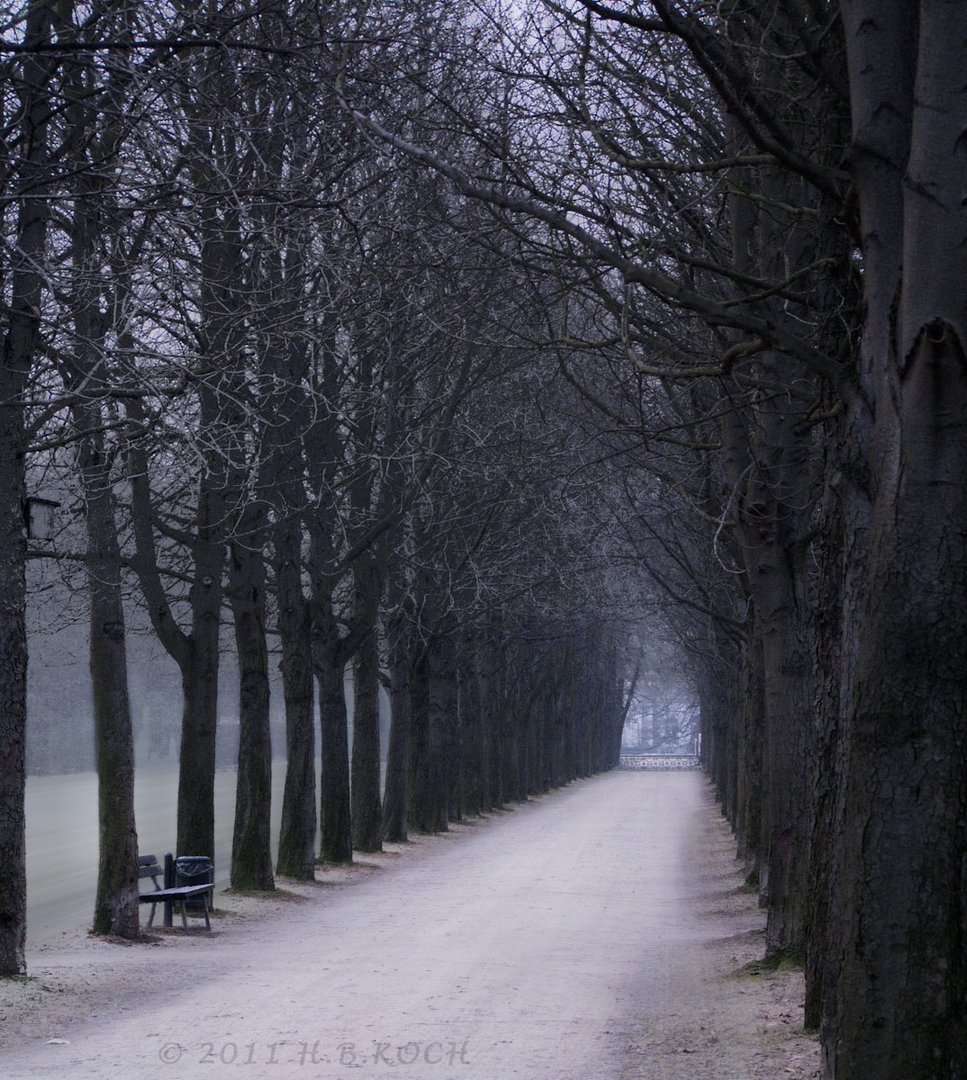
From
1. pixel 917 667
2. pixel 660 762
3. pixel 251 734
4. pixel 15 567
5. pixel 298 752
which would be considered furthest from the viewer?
pixel 660 762

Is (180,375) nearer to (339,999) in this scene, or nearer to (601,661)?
(339,999)

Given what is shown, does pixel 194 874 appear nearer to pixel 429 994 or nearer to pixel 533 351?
pixel 429 994

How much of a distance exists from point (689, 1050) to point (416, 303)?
1204cm

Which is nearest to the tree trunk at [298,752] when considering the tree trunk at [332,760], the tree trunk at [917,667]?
the tree trunk at [332,760]

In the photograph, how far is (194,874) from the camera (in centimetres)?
1731

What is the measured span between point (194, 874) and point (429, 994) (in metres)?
6.34

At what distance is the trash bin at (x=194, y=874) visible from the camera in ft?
56.2

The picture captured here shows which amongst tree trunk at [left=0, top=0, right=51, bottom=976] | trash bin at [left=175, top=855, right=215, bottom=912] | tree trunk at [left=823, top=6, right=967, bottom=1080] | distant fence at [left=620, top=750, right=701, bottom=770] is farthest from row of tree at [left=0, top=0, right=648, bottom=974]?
distant fence at [left=620, top=750, right=701, bottom=770]

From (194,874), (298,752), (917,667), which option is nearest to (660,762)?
(298,752)

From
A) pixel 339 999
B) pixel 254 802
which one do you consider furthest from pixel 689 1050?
pixel 254 802

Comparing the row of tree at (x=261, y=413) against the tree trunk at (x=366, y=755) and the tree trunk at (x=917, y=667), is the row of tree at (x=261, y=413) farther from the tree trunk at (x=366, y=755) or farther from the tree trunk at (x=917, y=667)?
the tree trunk at (x=917, y=667)

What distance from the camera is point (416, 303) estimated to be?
64.8 ft

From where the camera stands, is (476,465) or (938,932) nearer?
(938,932)

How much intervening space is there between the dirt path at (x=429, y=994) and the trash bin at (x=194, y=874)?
57cm
